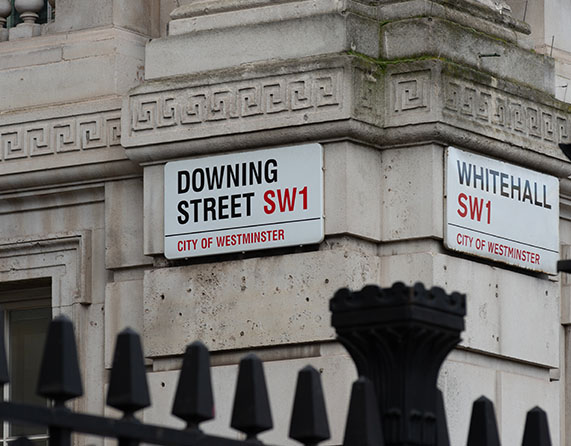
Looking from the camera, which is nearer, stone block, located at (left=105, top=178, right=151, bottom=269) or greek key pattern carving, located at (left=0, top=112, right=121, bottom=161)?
stone block, located at (left=105, top=178, right=151, bottom=269)

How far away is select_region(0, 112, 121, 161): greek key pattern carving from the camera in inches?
449

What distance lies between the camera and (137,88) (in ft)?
36.5

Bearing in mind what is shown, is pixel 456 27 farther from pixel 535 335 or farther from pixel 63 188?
pixel 63 188

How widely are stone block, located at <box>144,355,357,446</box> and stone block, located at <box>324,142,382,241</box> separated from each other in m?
0.71

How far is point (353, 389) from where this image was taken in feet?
17.5

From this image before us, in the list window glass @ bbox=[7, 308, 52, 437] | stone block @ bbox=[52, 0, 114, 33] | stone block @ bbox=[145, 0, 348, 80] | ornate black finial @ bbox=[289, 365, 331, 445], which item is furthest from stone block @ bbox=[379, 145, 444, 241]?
ornate black finial @ bbox=[289, 365, 331, 445]

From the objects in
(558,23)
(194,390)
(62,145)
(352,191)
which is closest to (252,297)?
(352,191)

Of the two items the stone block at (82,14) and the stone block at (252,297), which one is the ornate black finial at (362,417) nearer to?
the stone block at (252,297)

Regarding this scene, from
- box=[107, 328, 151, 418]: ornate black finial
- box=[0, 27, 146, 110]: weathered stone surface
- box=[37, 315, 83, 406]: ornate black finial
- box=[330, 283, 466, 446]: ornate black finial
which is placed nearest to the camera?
box=[37, 315, 83, 406]: ornate black finial

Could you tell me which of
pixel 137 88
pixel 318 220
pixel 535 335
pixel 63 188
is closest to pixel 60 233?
pixel 63 188

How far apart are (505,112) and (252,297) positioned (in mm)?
1822

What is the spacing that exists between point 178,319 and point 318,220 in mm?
1038

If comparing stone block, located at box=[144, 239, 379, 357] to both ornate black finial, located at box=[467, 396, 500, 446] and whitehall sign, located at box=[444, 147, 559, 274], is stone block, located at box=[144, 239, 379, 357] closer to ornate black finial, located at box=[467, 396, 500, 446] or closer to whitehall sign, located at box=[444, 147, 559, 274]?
whitehall sign, located at box=[444, 147, 559, 274]

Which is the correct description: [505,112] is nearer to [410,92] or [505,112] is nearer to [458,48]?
[458,48]
